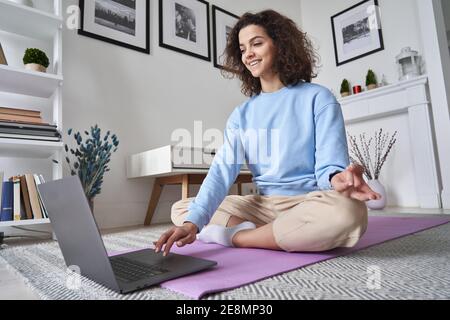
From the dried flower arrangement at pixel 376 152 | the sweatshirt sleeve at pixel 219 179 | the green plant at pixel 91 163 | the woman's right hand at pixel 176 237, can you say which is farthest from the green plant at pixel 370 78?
the woman's right hand at pixel 176 237

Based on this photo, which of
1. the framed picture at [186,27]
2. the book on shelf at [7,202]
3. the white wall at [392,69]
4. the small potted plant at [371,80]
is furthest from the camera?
the small potted plant at [371,80]

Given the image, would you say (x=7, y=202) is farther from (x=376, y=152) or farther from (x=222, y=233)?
(x=376, y=152)

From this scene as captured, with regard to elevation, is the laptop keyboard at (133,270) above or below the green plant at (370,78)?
below

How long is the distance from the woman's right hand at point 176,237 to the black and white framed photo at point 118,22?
1698 mm

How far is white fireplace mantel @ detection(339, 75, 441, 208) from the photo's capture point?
223 cm

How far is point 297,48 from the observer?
103 centimetres

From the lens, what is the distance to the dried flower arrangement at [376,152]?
2.49m

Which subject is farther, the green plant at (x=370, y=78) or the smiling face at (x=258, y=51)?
the green plant at (x=370, y=78)

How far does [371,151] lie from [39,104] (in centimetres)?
247

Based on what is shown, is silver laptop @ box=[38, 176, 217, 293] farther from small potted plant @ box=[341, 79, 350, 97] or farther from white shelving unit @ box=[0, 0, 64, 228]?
small potted plant @ box=[341, 79, 350, 97]

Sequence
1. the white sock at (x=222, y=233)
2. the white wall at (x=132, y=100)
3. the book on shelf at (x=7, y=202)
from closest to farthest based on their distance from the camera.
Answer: the white sock at (x=222, y=233) → the book on shelf at (x=7, y=202) → the white wall at (x=132, y=100)

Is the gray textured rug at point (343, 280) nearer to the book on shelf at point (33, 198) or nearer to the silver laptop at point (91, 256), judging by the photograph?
the silver laptop at point (91, 256)

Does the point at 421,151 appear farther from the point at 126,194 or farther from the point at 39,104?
the point at 39,104

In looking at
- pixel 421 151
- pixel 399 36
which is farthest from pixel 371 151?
pixel 399 36
